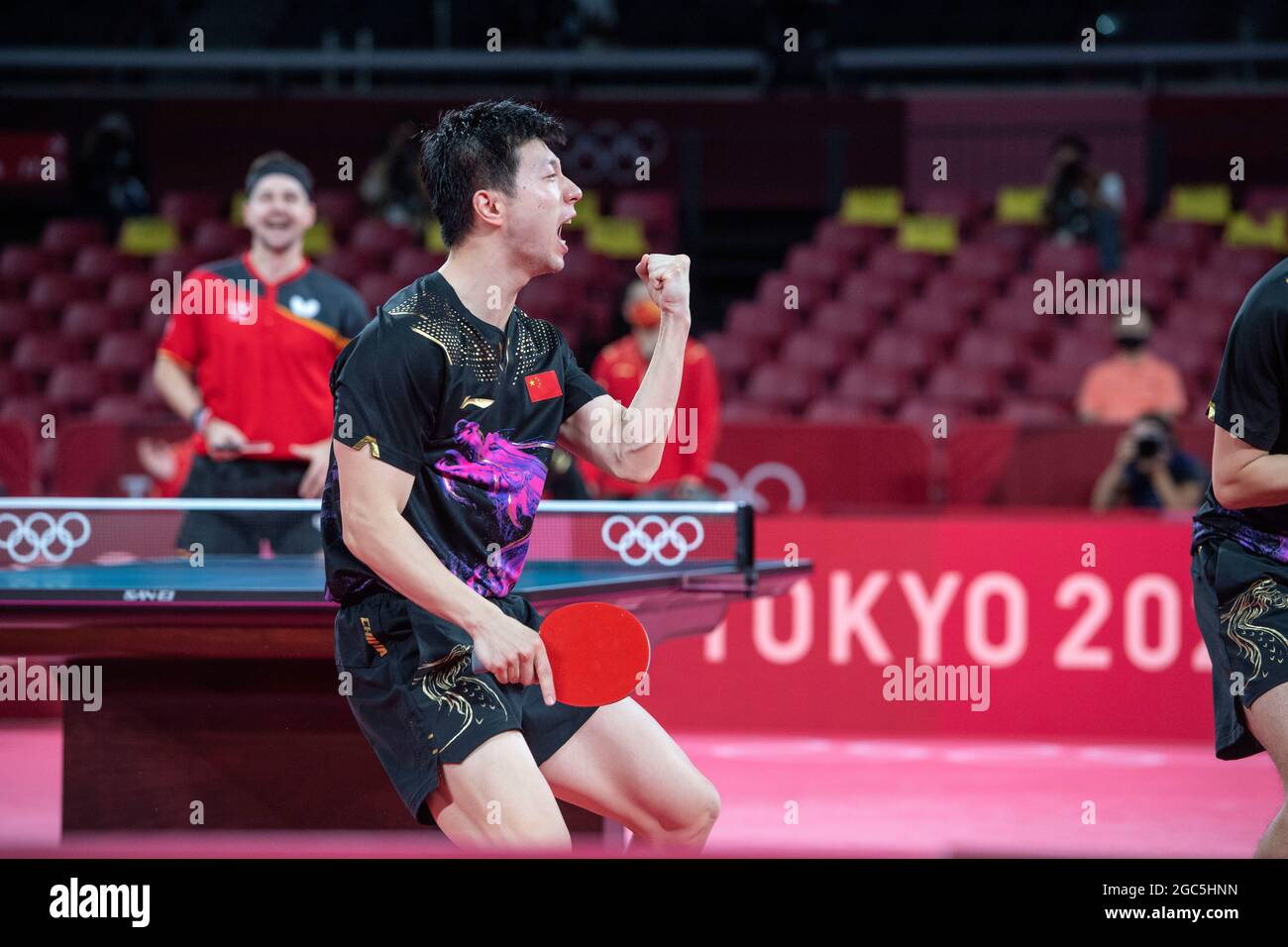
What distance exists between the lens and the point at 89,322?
407 inches

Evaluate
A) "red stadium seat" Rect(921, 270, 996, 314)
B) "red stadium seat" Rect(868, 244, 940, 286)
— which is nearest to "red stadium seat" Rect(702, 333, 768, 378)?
"red stadium seat" Rect(868, 244, 940, 286)

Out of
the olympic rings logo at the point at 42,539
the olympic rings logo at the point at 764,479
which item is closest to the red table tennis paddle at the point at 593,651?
the olympic rings logo at the point at 42,539

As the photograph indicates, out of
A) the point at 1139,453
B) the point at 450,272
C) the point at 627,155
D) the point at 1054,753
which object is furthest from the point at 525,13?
the point at 450,272

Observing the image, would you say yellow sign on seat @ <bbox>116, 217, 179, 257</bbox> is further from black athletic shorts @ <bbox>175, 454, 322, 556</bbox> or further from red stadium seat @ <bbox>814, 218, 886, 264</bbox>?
black athletic shorts @ <bbox>175, 454, 322, 556</bbox>

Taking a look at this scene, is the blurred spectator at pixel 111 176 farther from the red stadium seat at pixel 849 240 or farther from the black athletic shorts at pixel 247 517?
the black athletic shorts at pixel 247 517

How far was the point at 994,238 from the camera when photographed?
33.8 feet

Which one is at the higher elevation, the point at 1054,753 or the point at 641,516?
the point at 641,516

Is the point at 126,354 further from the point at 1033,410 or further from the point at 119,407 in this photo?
the point at 1033,410

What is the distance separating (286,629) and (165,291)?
6332 millimetres

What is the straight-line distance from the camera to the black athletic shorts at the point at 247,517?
461 centimetres

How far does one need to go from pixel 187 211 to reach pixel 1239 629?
9391 mm

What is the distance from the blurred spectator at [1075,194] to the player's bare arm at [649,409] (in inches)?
293
